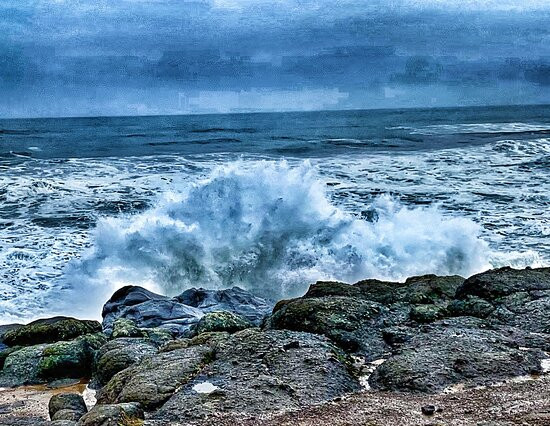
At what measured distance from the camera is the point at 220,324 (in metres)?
5.98

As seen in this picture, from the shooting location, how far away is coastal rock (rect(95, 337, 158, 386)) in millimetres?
5238

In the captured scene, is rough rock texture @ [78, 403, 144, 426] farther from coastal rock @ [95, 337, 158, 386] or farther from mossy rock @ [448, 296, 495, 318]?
mossy rock @ [448, 296, 495, 318]

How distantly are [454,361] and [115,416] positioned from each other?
211 cm

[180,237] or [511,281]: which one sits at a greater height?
[511,281]

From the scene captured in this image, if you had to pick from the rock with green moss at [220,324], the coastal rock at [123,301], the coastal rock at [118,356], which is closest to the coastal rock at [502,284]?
the rock with green moss at [220,324]

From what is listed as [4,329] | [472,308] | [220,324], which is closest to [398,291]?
[472,308]

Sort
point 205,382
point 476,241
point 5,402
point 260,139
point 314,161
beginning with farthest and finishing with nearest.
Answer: point 260,139 → point 314,161 → point 476,241 → point 5,402 → point 205,382

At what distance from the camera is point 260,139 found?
41719mm

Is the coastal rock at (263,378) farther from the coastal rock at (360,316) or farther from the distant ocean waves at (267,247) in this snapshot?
the distant ocean waves at (267,247)

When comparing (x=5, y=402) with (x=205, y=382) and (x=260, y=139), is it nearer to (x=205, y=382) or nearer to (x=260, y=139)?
(x=205, y=382)

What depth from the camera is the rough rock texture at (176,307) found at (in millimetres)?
7410

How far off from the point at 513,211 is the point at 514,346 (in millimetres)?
9862

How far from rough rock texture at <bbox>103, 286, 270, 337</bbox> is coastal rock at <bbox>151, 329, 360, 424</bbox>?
262 cm

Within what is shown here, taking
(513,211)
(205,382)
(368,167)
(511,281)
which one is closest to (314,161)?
(368,167)
